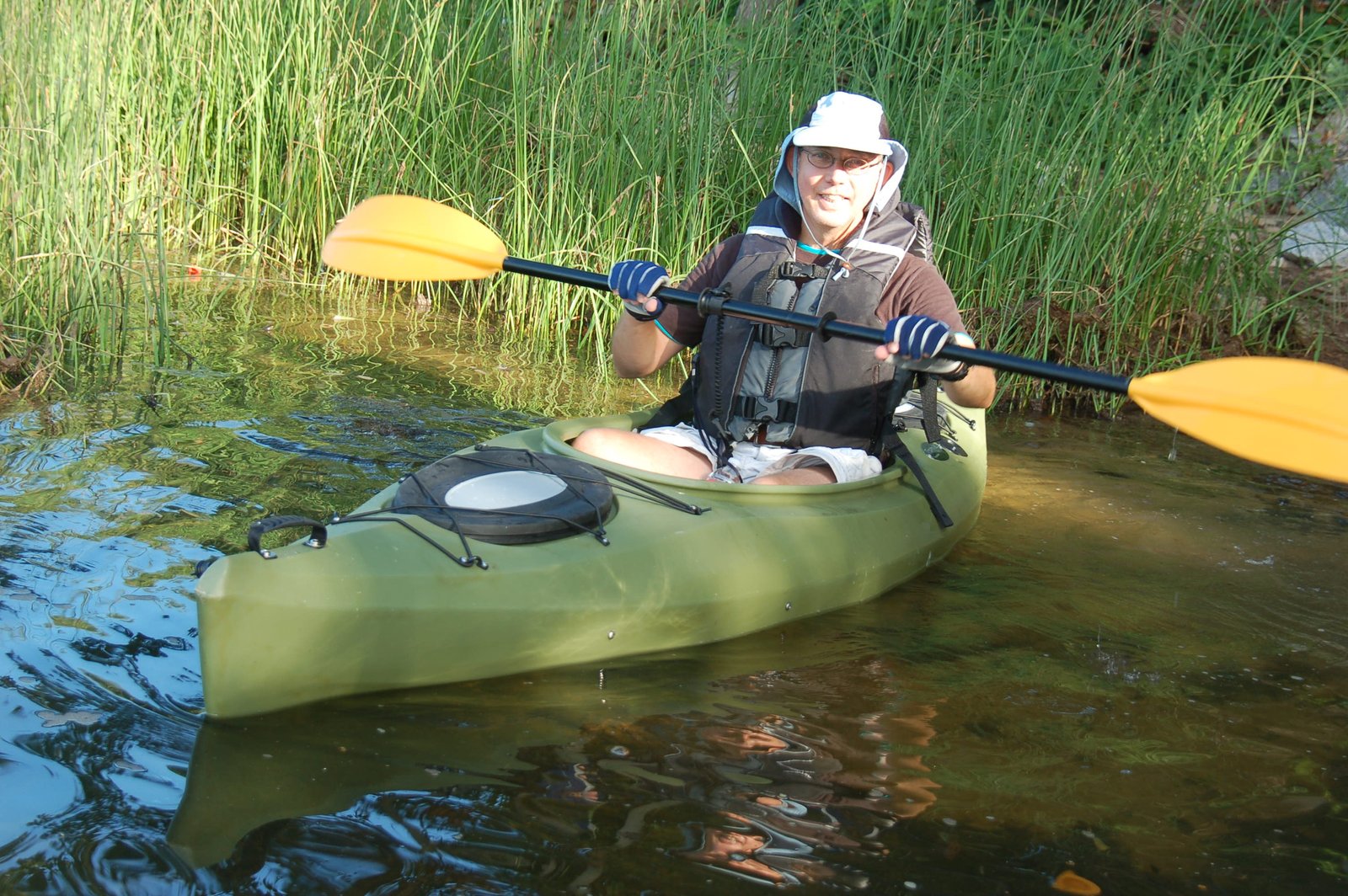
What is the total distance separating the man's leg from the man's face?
713mm

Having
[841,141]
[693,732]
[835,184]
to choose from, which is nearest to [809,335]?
[835,184]

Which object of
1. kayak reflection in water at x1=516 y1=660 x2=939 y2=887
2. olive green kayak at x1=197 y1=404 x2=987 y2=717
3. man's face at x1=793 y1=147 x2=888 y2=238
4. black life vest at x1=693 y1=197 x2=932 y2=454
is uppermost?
man's face at x1=793 y1=147 x2=888 y2=238

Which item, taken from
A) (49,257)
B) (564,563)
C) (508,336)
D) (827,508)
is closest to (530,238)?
(508,336)

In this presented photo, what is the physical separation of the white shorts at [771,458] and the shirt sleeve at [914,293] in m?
0.38

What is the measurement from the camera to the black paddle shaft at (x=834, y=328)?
2885 millimetres

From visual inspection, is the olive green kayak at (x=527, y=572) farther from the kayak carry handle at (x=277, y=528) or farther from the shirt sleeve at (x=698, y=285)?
the shirt sleeve at (x=698, y=285)

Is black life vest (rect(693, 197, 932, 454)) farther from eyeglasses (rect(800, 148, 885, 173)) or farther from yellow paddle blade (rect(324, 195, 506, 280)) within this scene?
yellow paddle blade (rect(324, 195, 506, 280))

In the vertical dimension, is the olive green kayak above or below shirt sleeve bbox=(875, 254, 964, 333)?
below

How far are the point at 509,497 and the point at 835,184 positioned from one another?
3.98 feet

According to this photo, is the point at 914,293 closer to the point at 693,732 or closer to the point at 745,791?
the point at 693,732

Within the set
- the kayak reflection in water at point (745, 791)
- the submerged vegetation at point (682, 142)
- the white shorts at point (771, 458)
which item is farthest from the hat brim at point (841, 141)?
the submerged vegetation at point (682, 142)

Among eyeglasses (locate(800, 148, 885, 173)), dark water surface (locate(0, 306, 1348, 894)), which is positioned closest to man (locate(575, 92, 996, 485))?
eyeglasses (locate(800, 148, 885, 173))

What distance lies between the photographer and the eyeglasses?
330cm

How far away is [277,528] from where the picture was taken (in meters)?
2.40
